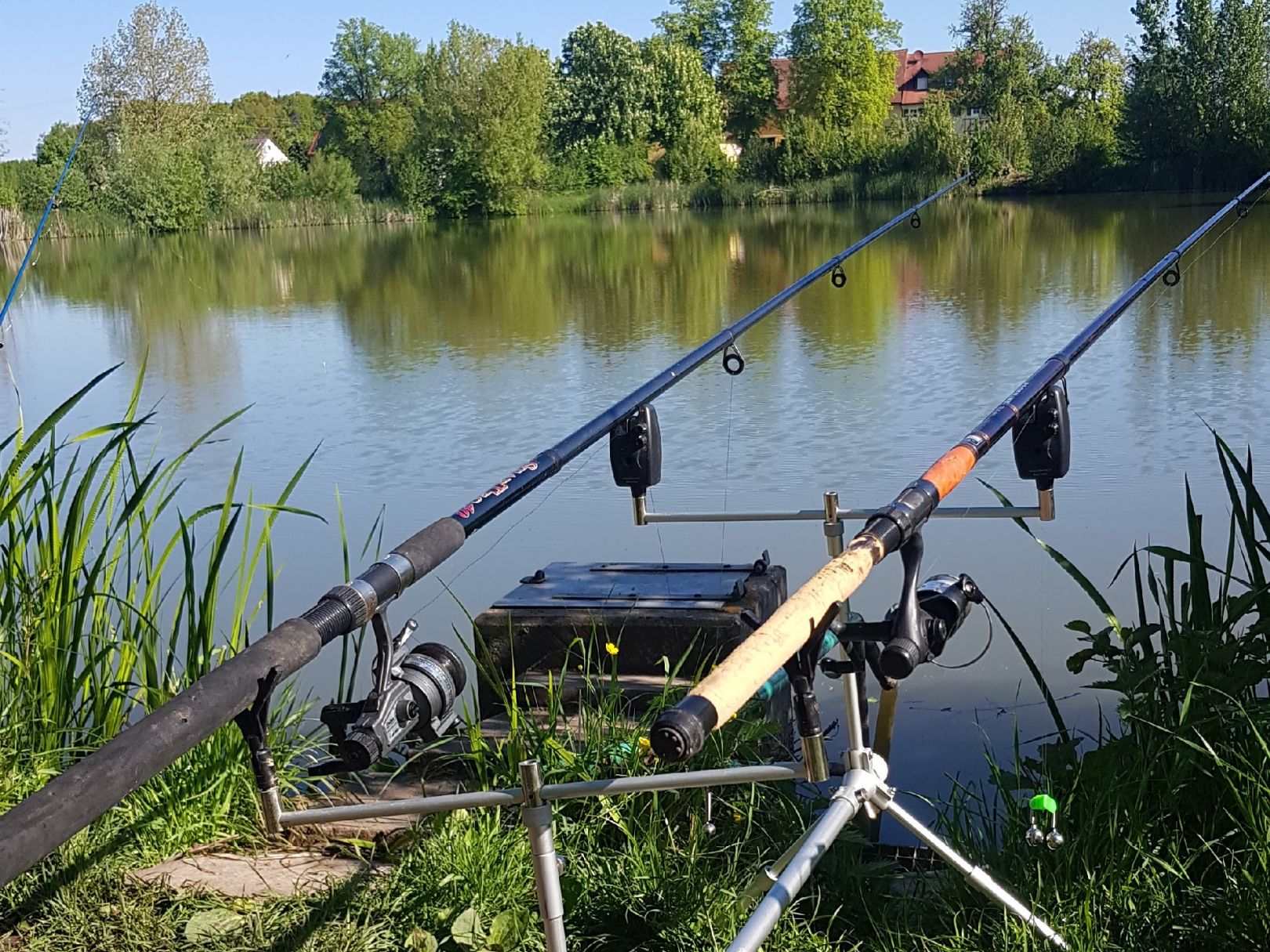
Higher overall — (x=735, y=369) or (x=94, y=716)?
(x=735, y=369)

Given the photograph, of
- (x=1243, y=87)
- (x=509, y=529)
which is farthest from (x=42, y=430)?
(x=1243, y=87)

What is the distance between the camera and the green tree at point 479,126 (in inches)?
1561

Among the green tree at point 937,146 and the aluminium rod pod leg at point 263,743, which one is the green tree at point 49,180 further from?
the green tree at point 937,146

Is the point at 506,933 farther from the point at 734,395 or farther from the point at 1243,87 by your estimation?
the point at 1243,87

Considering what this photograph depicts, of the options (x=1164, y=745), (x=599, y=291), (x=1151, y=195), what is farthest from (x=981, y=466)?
(x=1151, y=195)

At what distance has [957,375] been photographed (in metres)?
7.11

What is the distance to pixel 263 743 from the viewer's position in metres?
1.27

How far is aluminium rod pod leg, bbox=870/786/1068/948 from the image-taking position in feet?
4.45

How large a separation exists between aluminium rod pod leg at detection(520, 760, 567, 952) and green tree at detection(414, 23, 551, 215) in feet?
127

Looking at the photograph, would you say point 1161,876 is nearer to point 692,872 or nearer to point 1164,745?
point 1164,745

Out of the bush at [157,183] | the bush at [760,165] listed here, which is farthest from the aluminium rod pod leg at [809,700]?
the bush at [760,165]

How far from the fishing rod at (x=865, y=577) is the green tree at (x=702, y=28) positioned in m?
54.8

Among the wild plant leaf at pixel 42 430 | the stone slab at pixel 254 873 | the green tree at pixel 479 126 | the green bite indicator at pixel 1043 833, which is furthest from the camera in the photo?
the green tree at pixel 479 126

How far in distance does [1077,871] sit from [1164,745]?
0.25 m
